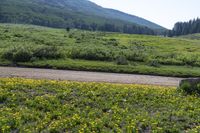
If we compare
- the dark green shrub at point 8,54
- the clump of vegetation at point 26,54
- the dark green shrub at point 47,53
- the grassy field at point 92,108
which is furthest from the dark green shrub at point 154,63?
the grassy field at point 92,108

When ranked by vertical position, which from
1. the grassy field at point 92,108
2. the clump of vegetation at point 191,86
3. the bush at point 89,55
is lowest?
the grassy field at point 92,108

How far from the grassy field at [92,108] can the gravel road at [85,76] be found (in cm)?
655

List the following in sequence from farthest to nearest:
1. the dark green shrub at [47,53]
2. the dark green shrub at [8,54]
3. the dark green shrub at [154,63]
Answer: the dark green shrub at [154,63] < the dark green shrub at [47,53] < the dark green shrub at [8,54]

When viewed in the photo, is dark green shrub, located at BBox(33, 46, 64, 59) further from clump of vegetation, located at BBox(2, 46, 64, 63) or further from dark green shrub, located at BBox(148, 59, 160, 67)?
dark green shrub, located at BBox(148, 59, 160, 67)

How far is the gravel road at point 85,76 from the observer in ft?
112

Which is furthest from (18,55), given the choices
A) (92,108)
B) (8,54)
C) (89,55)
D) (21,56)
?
(92,108)

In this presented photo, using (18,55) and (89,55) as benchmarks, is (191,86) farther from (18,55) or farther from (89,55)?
(89,55)

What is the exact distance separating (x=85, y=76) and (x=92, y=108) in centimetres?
1395

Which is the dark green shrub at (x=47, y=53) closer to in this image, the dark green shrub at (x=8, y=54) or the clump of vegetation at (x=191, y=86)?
the dark green shrub at (x=8, y=54)

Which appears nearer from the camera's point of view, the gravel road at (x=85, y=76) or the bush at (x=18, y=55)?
the gravel road at (x=85, y=76)

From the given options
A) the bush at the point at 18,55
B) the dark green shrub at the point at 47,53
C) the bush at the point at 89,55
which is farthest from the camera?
the bush at the point at 89,55

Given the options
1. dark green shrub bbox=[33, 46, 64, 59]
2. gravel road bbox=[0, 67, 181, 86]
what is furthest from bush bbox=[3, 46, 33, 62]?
gravel road bbox=[0, 67, 181, 86]

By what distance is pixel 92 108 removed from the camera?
22391 millimetres

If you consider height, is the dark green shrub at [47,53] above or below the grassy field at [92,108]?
above
